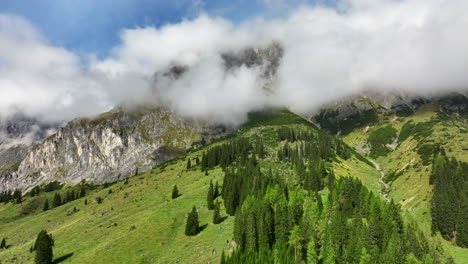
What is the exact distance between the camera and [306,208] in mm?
103562

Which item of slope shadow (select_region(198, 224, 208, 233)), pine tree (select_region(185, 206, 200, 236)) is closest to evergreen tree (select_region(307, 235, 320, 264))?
slope shadow (select_region(198, 224, 208, 233))

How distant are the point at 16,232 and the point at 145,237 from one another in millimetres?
114048

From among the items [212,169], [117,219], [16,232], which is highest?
[212,169]

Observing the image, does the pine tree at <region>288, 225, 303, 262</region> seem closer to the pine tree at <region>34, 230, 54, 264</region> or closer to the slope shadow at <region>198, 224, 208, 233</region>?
the slope shadow at <region>198, 224, 208, 233</region>

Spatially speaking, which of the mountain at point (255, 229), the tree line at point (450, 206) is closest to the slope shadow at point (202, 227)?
the mountain at point (255, 229)

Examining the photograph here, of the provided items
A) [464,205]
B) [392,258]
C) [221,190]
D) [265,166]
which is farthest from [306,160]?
[392,258]

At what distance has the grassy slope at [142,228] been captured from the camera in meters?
92.6

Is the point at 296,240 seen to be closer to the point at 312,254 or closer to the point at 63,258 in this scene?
the point at 312,254

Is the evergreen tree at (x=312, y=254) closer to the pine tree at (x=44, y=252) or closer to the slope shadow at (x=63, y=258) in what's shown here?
the slope shadow at (x=63, y=258)

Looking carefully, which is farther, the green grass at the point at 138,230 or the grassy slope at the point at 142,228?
the grassy slope at the point at 142,228

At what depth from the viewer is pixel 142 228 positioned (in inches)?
4341

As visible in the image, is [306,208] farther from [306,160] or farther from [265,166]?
[306,160]

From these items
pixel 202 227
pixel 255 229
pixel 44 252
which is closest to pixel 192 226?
pixel 202 227

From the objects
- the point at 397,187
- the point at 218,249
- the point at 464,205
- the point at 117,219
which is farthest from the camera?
the point at 397,187
